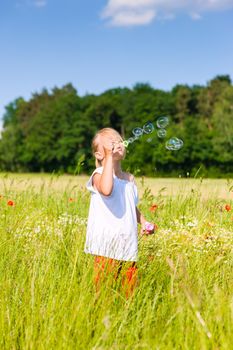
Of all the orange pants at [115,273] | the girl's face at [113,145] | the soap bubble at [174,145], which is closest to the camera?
the orange pants at [115,273]

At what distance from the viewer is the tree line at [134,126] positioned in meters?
57.3

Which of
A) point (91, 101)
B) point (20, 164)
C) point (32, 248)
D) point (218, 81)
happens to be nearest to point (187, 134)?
point (218, 81)

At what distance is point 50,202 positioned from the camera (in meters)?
8.01

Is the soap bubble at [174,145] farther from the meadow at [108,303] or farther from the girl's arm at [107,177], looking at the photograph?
the girl's arm at [107,177]

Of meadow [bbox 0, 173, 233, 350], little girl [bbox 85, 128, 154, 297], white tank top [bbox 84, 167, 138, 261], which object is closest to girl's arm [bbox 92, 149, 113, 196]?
little girl [bbox 85, 128, 154, 297]

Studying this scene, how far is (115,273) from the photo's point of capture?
368 centimetres

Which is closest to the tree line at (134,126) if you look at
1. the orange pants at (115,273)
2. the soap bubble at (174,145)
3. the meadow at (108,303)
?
the soap bubble at (174,145)

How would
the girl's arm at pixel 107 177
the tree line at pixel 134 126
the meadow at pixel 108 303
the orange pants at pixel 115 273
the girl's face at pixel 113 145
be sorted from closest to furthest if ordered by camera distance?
the meadow at pixel 108 303 < the orange pants at pixel 115 273 < the girl's arm at pixel 107 177 < the girl's face at pixel 113 145 < the tree line at pixel 134 126

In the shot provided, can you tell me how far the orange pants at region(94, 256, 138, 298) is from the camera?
11.6 feet

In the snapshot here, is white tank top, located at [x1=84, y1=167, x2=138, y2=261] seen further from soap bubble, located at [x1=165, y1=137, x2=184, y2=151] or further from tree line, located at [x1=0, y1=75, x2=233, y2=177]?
tree line, located at [x1=0, y1=75, x2=233, y2=177]

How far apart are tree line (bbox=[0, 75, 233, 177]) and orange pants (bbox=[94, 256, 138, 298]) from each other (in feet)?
169

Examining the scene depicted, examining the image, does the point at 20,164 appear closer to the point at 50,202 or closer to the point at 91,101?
the point at 91,101

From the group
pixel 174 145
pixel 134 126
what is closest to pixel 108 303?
pixel 174 145

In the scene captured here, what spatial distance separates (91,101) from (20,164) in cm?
1235
